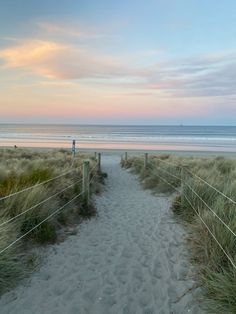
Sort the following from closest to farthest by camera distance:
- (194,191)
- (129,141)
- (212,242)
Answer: (212,242), (194,191), (129,141)

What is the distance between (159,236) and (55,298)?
124 inches

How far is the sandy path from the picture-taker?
4504 mm

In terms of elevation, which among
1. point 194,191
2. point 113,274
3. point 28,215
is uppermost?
point 194,191

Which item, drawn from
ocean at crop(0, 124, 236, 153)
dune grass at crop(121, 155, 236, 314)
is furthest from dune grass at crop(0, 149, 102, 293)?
ocean at crop(0, 124, 236, 153)

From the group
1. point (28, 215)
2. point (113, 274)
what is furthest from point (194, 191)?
point (28, 215)

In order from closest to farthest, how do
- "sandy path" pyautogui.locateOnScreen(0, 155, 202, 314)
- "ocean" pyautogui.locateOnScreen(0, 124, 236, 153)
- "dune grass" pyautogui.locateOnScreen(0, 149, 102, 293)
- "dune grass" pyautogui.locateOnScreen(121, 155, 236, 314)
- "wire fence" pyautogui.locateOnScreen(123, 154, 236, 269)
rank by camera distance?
"dune grass" pyautogui.locateOnScreen(121, 155, 236, 314) → "sandy path" pyautogui.locateOnScreen(0, 155, 202, 314) → "dune grass" pyautogui.locateOnScreen(0, 149, 102, 293) → "wire fence" pyautogui.locateOnScreen(123, 154, 236, 269) → "ocean" pyautogui.locateOnScreen(0, 124, 236, 153)

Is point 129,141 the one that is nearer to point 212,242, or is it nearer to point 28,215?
point 28,215

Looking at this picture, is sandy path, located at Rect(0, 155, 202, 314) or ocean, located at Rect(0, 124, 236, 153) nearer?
sandy path, located at Rect(0, 155, 202, 314)

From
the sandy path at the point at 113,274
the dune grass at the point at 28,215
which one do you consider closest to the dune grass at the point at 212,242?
the sandy path at the point at 113,274

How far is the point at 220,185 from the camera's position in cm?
956

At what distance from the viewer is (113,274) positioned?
17.8ft

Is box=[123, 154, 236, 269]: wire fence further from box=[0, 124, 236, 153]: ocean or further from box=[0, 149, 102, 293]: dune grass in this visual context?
box=[0, 124, 236, 153]: ocean

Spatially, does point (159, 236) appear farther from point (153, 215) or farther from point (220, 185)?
point (220, 185)

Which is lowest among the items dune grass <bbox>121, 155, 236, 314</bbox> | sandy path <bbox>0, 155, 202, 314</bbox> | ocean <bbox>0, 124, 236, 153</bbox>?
ocean <bbox>0, 124, 236, 153</bbox>
